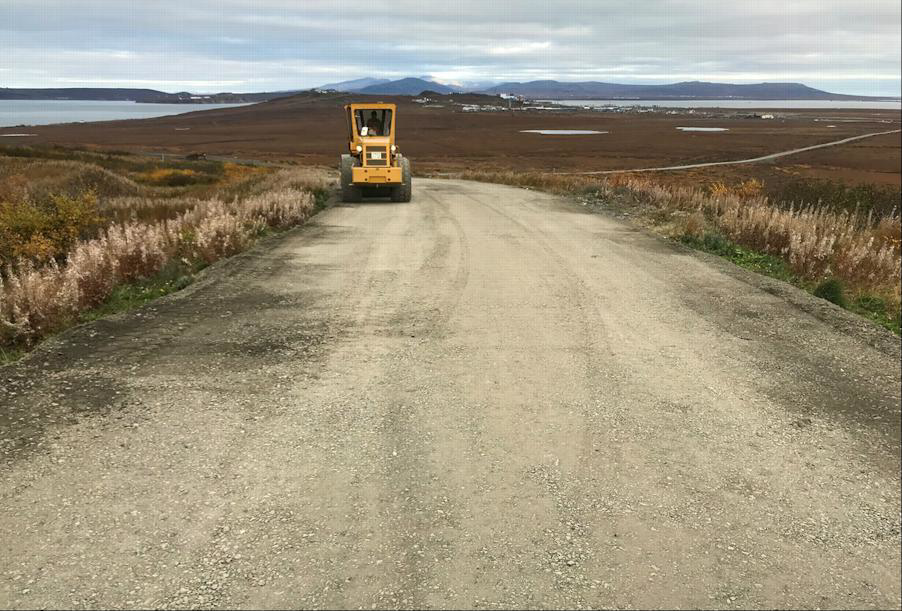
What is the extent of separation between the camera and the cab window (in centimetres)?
1952

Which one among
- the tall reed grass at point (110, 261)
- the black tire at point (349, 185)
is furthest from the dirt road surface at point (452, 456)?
the black tire at point (349, 185)

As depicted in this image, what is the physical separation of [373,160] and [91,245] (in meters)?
11.1

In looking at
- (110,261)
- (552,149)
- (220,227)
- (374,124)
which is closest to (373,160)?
(374,124)

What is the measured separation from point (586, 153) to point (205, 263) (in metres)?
69.4

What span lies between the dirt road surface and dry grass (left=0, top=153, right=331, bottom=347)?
608 millimetres

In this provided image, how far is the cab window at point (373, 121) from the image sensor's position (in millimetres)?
19516

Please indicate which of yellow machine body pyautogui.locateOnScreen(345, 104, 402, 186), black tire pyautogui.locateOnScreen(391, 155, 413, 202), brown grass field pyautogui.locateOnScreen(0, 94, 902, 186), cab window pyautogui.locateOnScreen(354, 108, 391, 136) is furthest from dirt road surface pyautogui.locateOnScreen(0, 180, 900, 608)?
brown grass field pyautogui.locateOnScreen(0, 94, 902, 186)

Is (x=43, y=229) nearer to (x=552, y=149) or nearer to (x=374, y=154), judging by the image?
(x=374, y=154)

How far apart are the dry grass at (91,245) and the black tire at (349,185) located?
3.33 ft

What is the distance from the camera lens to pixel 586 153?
73.8 m

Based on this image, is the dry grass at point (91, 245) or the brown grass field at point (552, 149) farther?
the brown grass field at point (552, 149)

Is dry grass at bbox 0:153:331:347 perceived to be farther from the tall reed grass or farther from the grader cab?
the grader cab

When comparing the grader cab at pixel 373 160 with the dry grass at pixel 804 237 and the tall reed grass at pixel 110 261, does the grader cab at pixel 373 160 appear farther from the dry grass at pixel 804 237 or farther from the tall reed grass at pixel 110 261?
the dry grass at pixel 804 237

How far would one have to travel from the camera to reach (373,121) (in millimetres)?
19891
